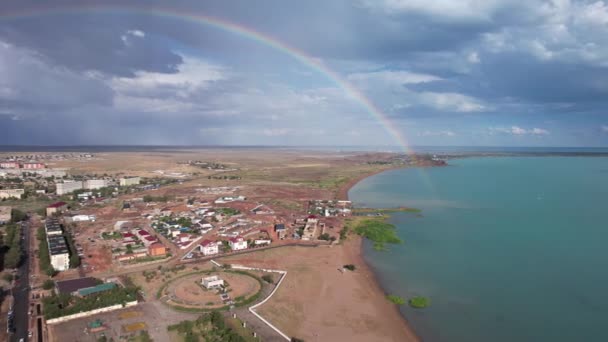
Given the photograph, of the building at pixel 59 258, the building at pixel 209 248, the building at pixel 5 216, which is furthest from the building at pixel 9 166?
the building at pixel 209 248

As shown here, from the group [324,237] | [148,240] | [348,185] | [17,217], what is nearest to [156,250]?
[148,240]

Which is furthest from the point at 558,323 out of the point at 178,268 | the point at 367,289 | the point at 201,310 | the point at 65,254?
the point at 65,254

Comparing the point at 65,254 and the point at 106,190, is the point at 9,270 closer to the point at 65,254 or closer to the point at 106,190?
the point at 65,254

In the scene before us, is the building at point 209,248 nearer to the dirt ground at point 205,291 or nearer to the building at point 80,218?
the dirt ground at point 205,291

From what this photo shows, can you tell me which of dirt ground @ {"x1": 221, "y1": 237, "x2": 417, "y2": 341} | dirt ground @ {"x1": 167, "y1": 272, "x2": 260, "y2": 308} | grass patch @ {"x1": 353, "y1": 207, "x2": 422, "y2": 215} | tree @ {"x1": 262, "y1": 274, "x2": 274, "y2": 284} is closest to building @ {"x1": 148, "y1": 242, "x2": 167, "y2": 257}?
dirt ground @ {"x1": 221, "y1": 237, "x2": 417, "y2": 341}

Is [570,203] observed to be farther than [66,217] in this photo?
Yes
